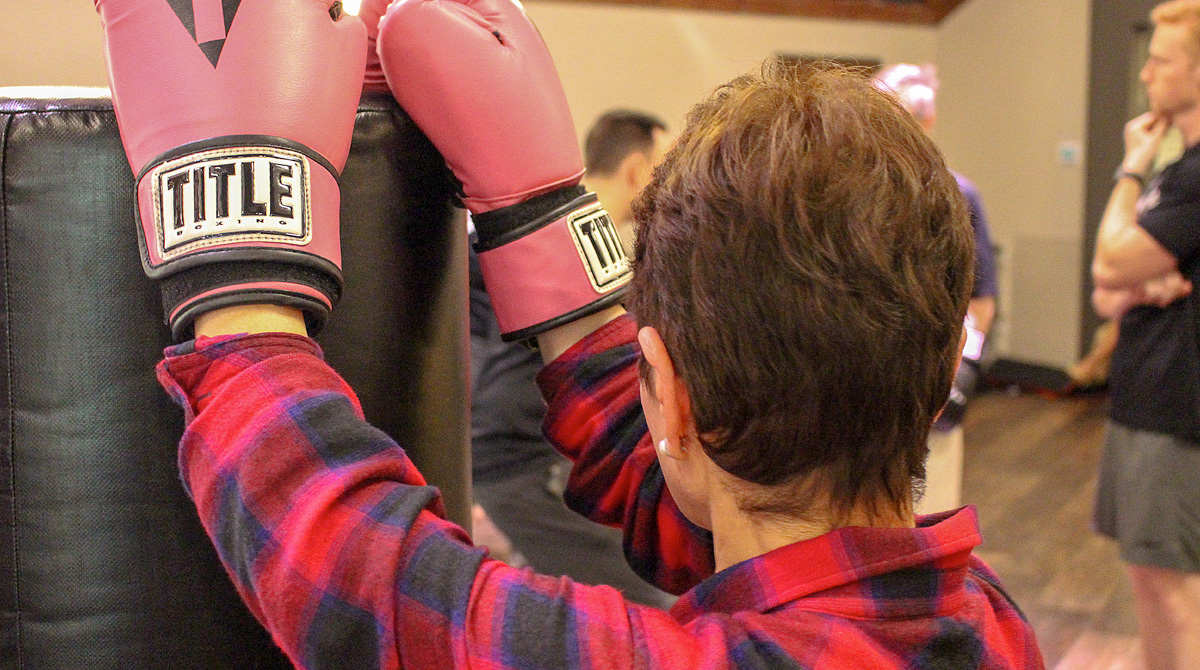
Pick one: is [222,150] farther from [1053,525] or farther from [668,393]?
[1053,525]

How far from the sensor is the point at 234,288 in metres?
0.69

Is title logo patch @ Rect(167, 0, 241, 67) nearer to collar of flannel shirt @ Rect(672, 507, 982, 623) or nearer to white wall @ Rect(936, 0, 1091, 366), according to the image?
collar of flannel shirt @ Rect(672, 507, 982, 623)

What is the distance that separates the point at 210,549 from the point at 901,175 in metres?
0.58

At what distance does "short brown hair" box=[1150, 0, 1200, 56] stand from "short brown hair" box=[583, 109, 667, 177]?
3.94 ft

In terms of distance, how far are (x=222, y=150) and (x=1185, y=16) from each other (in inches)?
83.3

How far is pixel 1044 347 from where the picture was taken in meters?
6.76

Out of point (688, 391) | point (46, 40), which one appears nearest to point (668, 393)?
point (688, 391)

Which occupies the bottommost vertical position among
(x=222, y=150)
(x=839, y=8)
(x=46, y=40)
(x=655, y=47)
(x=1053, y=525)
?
(x=1053, y=525)

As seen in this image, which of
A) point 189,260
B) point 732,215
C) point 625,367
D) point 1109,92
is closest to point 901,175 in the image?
point 732,215

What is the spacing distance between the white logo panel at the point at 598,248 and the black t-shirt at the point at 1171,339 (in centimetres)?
156

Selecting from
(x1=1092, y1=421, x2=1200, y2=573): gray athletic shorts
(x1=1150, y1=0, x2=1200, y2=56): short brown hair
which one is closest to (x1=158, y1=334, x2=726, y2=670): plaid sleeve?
(x1=1092, y1=421, x2=1200, y2=573): gray athletic shorts

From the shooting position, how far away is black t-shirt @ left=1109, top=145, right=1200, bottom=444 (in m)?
2.07

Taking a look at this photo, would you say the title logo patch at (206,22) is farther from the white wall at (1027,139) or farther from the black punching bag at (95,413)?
the white wall at (1027,139)

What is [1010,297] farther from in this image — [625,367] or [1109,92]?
[625,367]
